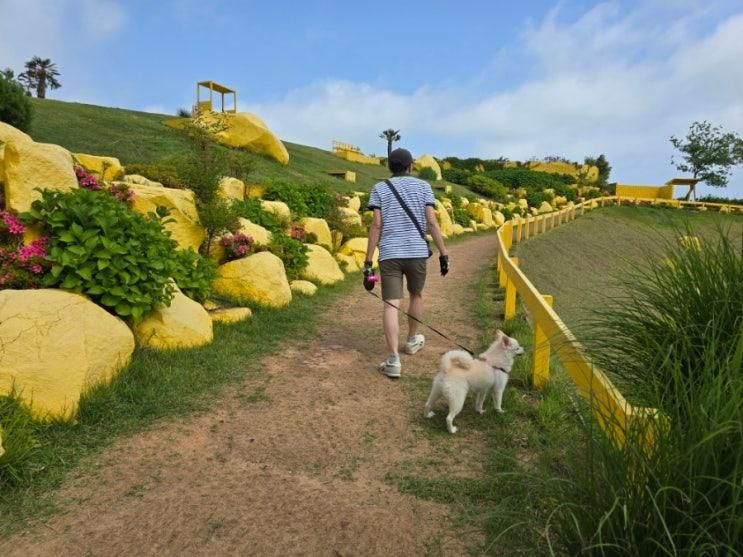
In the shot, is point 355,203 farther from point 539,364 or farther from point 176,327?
point 539,364

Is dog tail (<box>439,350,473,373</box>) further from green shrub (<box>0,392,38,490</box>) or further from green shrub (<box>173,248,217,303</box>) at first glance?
green shrub (<box>173,248,217,303</box>)

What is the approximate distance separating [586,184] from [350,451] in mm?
49600

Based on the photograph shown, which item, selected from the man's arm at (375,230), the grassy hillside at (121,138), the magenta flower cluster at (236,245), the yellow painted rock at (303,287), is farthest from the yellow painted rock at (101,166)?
the man's arm at (375,230)

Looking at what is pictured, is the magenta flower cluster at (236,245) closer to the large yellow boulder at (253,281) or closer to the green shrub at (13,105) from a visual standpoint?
the large yellow boulder at (253,281)

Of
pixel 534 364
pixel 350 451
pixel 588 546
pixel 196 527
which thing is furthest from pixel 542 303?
pixel 196 527

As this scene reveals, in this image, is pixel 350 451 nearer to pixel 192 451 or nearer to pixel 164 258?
pixel 192 451

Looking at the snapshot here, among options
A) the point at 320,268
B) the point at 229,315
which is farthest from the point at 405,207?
the point at 320,268

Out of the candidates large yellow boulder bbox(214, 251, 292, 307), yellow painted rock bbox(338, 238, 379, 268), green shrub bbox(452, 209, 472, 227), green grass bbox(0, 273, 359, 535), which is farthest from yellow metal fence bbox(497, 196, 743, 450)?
green shrub bbox(452, 209, 472, 227)

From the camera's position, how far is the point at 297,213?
480 inches

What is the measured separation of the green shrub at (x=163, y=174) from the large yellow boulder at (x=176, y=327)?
150 inches

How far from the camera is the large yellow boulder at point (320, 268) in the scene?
9.41 metres

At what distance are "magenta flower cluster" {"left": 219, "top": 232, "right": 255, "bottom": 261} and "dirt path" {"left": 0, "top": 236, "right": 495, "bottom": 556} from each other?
10.3 feet

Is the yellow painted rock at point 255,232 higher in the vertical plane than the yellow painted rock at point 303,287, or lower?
higher

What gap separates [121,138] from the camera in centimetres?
1834
